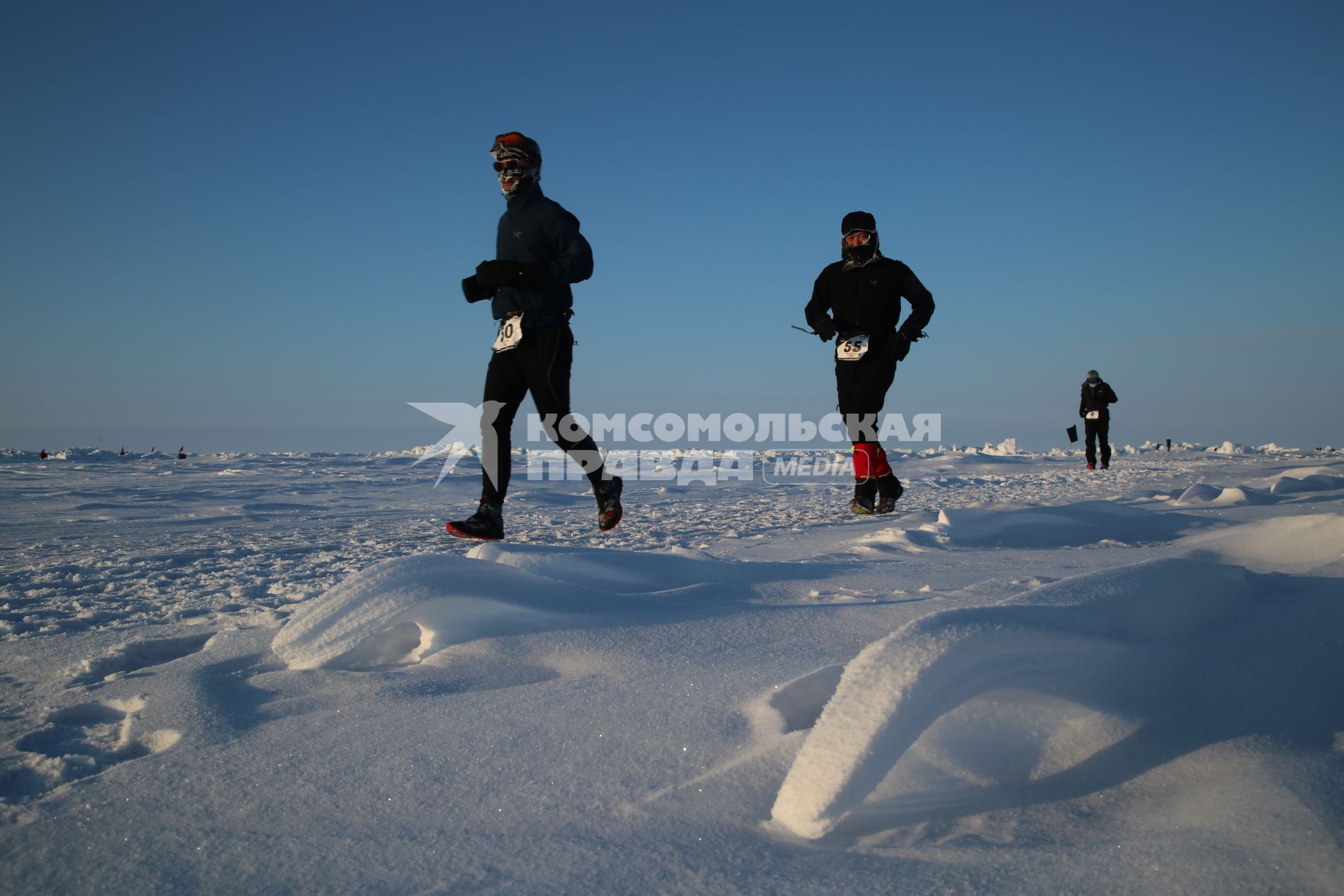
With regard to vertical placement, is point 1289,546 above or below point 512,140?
below

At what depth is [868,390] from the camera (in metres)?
5.41

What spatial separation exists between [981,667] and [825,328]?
482cm

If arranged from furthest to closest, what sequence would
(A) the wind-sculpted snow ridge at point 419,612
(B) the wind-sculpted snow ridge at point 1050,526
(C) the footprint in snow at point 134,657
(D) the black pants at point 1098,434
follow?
1. (D) the black pants at point 1098,434
2. (B) the wind-sculpted snow ridge at point 1050,526
3. (C) the footprint in snow at point 134,657
4. (A) the wind-sculpted snow ridge at point 419,612

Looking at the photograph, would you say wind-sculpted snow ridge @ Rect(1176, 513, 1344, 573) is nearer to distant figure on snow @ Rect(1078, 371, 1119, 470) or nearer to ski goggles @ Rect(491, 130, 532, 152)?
ski goggles @ Rect(491, 130, 532, 152)

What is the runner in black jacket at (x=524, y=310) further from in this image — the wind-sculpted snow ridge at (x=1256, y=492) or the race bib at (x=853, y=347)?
the wind-sculpted snow ridge at (x=1256, y=492)

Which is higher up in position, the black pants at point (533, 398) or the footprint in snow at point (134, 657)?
the black pants at point (533, 398)

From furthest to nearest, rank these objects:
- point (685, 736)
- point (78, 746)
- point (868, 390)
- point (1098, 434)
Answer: point (1098, 434) → point (868, 390) → point (78, 746) → point (685, 736)

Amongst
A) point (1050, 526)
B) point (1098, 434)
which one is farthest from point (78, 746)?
point (1098, 434)

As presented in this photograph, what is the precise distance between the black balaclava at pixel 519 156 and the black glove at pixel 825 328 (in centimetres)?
238

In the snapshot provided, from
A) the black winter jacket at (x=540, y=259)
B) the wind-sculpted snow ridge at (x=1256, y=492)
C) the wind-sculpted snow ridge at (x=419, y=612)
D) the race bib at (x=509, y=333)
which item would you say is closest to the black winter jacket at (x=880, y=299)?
the wind-sculpted snow ridge at (x=1256, y=492)

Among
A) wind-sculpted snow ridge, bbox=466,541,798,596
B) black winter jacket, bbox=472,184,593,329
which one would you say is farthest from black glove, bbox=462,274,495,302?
wind-sculpted snow ridge, bbox=466,541,798,596

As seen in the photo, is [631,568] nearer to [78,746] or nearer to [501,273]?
[78,746]

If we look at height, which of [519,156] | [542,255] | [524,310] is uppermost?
[519,156]

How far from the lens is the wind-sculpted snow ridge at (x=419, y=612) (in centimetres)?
156
